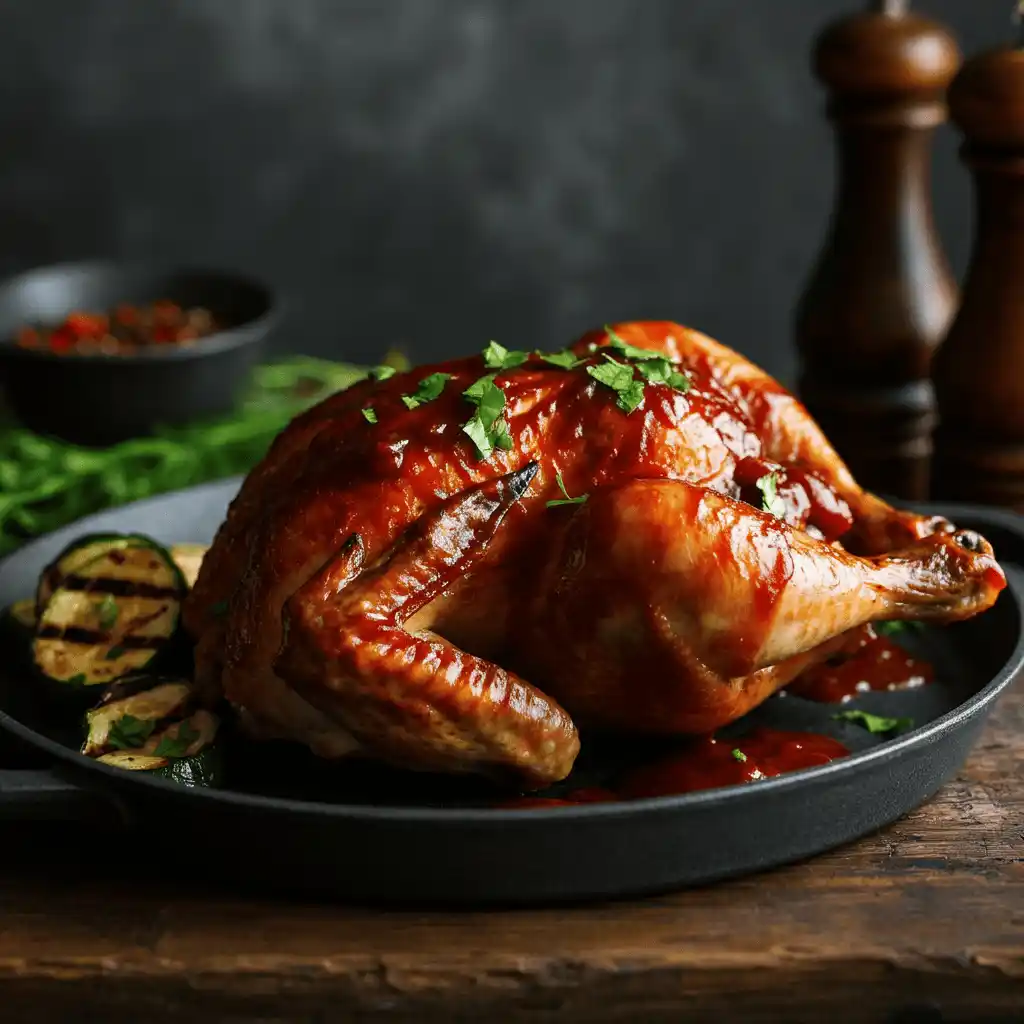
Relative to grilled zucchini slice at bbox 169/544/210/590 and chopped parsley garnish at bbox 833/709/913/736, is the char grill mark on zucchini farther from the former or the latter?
chopped parsley garnish at bbox 833/709/913/736

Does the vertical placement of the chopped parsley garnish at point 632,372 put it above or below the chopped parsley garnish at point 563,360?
below

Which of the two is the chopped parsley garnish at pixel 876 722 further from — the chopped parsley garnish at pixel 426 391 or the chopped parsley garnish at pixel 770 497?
the chopped parsley garnish at pixel 426 391

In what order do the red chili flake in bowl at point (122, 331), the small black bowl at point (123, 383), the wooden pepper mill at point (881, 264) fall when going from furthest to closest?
the red chili flake in bowl at point (122, 331) < the small black bowl at point (123, 383) < the wooden pepper mill at point (881, 264)

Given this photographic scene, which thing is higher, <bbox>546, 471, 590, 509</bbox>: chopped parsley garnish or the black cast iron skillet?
<bbox>546, 471, 590, 509</bbox>: chopped parsley garnish

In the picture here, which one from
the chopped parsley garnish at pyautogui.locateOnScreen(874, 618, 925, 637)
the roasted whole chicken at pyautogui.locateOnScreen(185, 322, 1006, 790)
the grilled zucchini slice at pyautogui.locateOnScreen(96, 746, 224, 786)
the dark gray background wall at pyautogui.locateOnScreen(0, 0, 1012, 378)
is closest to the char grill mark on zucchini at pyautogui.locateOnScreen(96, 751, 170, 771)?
the grilled zucchini slice at pyautogui.locateOnScreen(96, 746, 224, 786)

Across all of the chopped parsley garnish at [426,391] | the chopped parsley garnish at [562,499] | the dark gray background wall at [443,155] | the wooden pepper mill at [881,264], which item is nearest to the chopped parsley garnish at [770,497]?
the chopped parsley garnish at [562,499]

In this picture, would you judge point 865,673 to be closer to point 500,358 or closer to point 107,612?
point 500,358

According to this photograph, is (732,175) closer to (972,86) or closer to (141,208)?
(141,208)

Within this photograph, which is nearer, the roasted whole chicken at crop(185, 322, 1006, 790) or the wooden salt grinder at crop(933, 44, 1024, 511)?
the roasted whole chicken at crop(185, 322, 1006, 790)

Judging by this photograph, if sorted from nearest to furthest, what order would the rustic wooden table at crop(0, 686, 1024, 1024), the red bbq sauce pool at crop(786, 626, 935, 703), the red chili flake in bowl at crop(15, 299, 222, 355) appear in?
the rustic wooden table at crop(0, 686, 1024, 1024) < the red bbq sauce pool at crop(786, 626, 935, 703) < the red chili flake in bowl at crop(15, 299, 222, 355)
